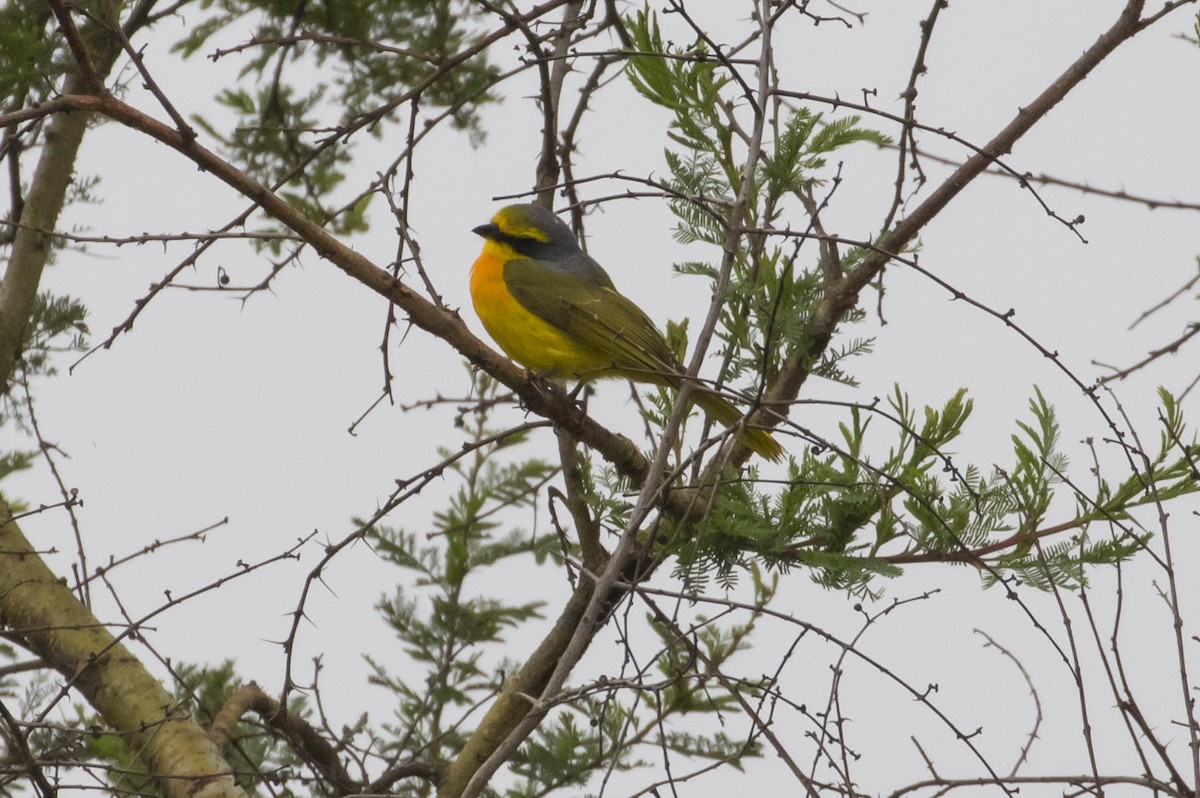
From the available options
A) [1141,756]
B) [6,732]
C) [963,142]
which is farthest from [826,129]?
[6,732]

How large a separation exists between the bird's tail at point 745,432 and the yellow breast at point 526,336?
0.70 metres

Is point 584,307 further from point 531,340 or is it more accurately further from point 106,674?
point 106,674

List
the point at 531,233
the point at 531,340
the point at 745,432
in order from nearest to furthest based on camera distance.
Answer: the point at 745,432 → the point at 531,340 → the point at 531,233

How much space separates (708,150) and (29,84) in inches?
82.9

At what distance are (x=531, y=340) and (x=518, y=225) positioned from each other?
0.75 m

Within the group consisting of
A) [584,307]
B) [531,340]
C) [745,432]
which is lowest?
[745,432]

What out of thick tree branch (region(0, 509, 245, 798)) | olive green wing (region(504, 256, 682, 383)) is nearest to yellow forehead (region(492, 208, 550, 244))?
olive green wing (region(504, 256, 682, 383))

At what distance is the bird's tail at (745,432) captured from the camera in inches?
194

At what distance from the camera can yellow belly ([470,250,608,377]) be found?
18.7 feet

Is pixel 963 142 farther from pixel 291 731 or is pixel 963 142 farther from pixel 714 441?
pixel 291 731

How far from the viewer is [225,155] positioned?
16.6ft

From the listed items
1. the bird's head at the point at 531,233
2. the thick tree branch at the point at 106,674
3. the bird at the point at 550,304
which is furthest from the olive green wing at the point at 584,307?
the thick tree branch at the point at 106,674

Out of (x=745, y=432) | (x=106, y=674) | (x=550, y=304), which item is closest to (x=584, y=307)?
(x=550, y=304)

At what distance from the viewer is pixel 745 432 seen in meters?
4.89
